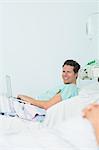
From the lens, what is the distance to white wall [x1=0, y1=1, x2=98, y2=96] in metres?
3.19

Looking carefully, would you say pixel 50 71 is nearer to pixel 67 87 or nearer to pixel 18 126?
pixel 67 87

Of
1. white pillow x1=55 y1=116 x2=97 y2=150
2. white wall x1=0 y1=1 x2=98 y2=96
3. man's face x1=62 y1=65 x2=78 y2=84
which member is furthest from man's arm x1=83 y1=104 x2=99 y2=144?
white wall x1=0 y1=1 x2=98 y2=96

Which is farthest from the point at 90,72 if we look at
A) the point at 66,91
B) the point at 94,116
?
the point at 94,116

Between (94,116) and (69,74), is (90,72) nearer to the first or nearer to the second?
(69,74)

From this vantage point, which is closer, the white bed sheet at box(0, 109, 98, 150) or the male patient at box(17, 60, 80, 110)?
the white bed sheet at box(0, 109, 98, 150)

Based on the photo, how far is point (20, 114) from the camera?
7.30 ft

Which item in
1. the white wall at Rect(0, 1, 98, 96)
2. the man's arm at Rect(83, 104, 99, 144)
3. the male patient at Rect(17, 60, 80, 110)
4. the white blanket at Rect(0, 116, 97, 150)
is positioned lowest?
the white blanket at Rect(0, 116, 97, 150)

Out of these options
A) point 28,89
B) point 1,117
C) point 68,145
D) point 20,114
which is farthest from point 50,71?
point 68,145

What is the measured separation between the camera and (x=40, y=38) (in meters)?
3.24

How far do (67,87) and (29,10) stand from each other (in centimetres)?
115

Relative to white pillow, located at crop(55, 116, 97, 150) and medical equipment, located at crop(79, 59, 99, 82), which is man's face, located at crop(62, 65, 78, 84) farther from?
white pillow, located at crop(55, 116, 97, 150)

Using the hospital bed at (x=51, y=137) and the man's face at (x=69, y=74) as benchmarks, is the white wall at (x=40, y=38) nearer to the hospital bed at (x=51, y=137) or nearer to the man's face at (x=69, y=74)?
the man's face at (x=69, y=74)

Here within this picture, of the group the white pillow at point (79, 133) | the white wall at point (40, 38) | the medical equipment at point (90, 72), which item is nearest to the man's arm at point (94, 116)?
the white pillow at point (79, 133)

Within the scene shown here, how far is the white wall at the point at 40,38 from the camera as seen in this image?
125 inches
